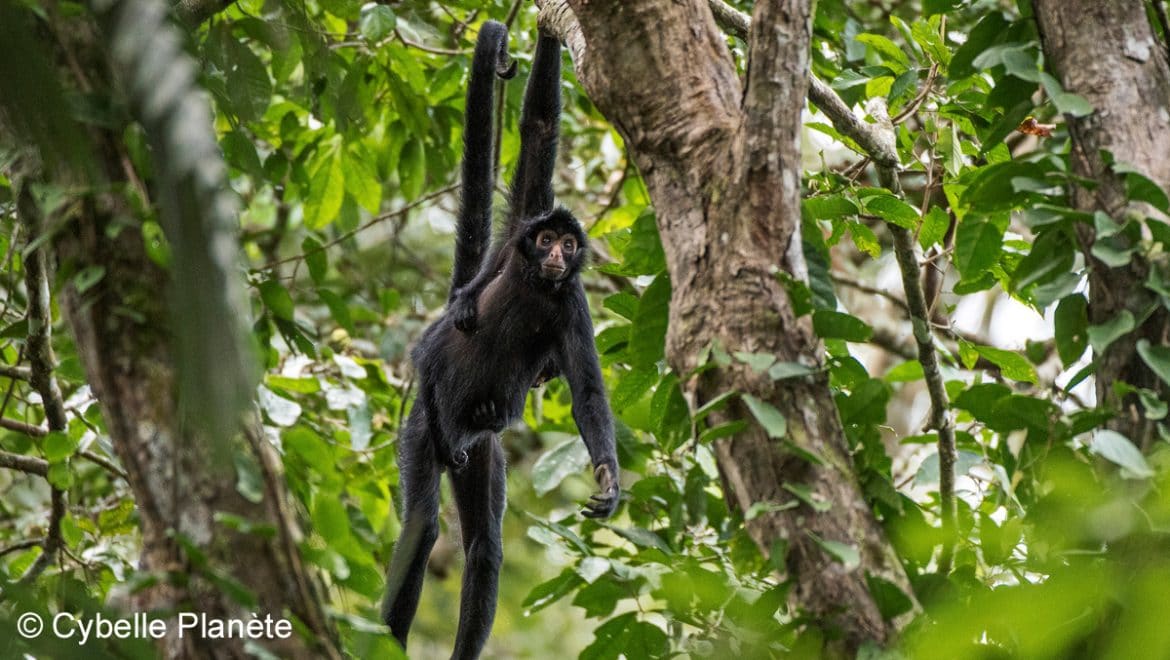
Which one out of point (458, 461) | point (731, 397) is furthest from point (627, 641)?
point (458, 461)

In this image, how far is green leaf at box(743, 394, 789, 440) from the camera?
8.25 ft

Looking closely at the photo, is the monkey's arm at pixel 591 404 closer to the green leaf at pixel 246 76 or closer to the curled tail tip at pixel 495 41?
the curled tail tip at pixel 495 41

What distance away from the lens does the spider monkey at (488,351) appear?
18.4 feet

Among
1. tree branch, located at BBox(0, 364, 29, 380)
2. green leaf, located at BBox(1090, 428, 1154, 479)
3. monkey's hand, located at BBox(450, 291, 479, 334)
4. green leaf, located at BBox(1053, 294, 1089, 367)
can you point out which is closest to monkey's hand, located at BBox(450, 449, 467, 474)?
monkey's hand, located at BBox(450, 291, 479, 334)

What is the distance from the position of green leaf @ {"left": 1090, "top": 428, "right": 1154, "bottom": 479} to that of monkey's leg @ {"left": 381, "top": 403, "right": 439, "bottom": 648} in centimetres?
364

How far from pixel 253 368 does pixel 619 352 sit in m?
2.85

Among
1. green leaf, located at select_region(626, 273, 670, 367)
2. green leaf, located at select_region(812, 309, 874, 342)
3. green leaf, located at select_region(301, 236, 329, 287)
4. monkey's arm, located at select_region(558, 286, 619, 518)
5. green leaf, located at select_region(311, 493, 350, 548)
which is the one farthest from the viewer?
green leaf, located at select_region(301, 236, 329, 287)

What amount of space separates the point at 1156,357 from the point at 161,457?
2264 millimetres

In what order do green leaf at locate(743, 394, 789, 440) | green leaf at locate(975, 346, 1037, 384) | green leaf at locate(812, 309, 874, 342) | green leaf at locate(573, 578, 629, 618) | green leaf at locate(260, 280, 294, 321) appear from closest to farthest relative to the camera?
1. green leaf at locate(743, 394, 789, 440)
2. green leaf at locate(812, 309, 874, 342)
3. green leaf at locate(573, 578, 629, 618)
4. green leaf at locate(975, 346, 1037, 384)
5. green leaf at locate(260, 280, 294, 321)

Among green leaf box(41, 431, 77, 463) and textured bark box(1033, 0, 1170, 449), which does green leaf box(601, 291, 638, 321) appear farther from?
green leaf box(41, 431, 77, 463)

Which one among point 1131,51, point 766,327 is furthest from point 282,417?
point 1131,51

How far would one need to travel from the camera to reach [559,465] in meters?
5.47

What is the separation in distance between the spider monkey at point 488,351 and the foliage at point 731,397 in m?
0.36

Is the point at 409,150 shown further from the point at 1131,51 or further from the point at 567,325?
the point at 1131,51
